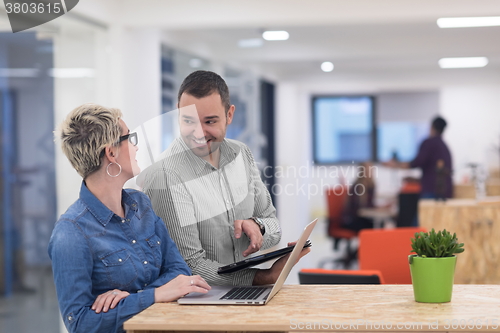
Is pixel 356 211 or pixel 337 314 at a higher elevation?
pixel 337 314

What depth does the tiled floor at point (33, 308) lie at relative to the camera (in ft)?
11.7

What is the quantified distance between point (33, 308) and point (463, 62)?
6337 mm

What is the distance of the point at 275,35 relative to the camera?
206 inches

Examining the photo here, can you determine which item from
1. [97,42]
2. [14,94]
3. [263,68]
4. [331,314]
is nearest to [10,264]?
[14,94]

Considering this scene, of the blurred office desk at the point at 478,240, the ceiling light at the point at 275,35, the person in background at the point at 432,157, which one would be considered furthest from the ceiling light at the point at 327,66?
the blurred office desk at the point at 478,240

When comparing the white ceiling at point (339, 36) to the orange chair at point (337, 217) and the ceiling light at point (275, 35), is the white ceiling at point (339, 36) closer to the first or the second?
the ceiling light at point (275, 35)

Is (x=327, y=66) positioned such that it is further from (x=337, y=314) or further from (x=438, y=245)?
(x=337, y=314)

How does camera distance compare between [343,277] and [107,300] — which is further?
[343,277]

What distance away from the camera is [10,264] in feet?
11.4

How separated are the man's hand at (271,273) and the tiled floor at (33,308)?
7.34ft

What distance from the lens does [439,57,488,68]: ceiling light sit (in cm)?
729

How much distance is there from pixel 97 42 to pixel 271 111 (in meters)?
5.03

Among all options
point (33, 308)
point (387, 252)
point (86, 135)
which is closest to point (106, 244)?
point (86, 135)

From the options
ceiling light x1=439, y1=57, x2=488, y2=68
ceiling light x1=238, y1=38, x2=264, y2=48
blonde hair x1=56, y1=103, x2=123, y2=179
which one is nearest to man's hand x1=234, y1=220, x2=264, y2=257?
blonde hair x1=56, y1=103, x2=123, y2=179
